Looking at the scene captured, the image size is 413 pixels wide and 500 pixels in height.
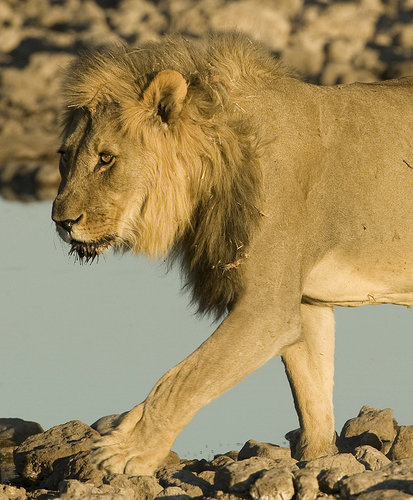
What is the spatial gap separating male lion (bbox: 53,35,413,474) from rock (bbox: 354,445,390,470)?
21.9 inches

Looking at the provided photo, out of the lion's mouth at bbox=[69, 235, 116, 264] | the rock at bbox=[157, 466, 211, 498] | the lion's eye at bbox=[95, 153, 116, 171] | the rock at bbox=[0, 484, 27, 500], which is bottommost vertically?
the rock at bbox=[0, 484, 27, 500]

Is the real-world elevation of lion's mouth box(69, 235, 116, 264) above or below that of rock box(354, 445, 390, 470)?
above

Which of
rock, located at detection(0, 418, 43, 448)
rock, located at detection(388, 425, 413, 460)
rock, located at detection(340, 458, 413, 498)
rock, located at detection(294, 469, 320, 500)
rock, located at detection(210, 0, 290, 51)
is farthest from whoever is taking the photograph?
rock, located at detection(210, 0, 290, 51)

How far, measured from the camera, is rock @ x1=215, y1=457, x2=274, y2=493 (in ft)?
17.2

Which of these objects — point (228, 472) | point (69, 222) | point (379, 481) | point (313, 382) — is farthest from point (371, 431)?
point (379, 481)

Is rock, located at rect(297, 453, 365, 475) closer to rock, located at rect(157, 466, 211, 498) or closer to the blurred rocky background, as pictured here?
rock, located at rect(157, 466, 211, 498)

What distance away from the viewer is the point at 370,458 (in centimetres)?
577

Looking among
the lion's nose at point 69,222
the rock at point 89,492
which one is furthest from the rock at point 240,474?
the lion's nose at point 69,222

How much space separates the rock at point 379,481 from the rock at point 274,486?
0.20 m

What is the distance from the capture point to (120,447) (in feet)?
19.0

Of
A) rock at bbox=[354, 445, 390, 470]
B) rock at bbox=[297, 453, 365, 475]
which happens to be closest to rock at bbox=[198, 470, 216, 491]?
rock at bbox=[297, 453, 365, 475]

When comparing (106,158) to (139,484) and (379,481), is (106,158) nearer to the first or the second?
(139,484)

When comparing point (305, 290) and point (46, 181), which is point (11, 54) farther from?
point (305, 290)

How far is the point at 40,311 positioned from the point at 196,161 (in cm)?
426
